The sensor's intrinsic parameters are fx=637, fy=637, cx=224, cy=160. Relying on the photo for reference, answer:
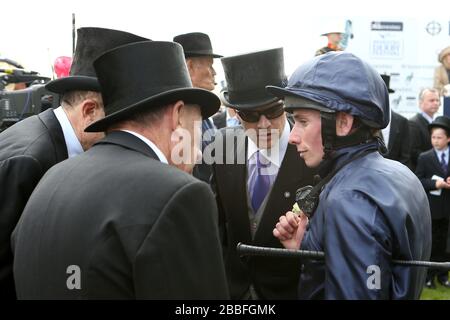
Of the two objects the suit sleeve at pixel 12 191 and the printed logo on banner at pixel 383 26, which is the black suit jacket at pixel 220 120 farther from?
the suit sleeve at pixel 12 191

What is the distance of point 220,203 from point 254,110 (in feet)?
2.04

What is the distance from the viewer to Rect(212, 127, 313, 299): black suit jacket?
369cm

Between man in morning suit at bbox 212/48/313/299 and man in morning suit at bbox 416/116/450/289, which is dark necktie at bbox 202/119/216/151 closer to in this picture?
man in morning suit at bbox 212/48/313/299

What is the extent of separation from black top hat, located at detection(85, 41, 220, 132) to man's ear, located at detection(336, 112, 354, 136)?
1.96 ft

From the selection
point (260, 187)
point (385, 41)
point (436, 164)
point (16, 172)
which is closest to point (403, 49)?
point (385, 41)

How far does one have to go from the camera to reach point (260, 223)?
12.3 feet

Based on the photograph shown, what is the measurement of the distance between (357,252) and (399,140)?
5.77 meters

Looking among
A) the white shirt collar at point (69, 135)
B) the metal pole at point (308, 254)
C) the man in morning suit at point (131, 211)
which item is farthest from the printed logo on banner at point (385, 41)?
the man in morning suit at point (131, 211)

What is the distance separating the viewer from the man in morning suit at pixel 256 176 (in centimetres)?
374

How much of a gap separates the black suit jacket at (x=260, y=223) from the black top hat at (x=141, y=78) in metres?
1.44

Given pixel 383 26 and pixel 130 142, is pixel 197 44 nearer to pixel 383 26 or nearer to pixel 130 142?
pixel 130 142

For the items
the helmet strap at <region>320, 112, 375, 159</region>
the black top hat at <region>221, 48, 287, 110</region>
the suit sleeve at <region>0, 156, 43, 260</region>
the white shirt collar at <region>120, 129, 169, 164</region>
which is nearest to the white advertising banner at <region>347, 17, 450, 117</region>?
A: the black top hat at <region>221, 48, 287, 110</region>

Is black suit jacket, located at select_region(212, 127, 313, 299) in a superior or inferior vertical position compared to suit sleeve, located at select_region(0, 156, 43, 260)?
inferior

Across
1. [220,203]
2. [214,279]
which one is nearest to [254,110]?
[220,203]
